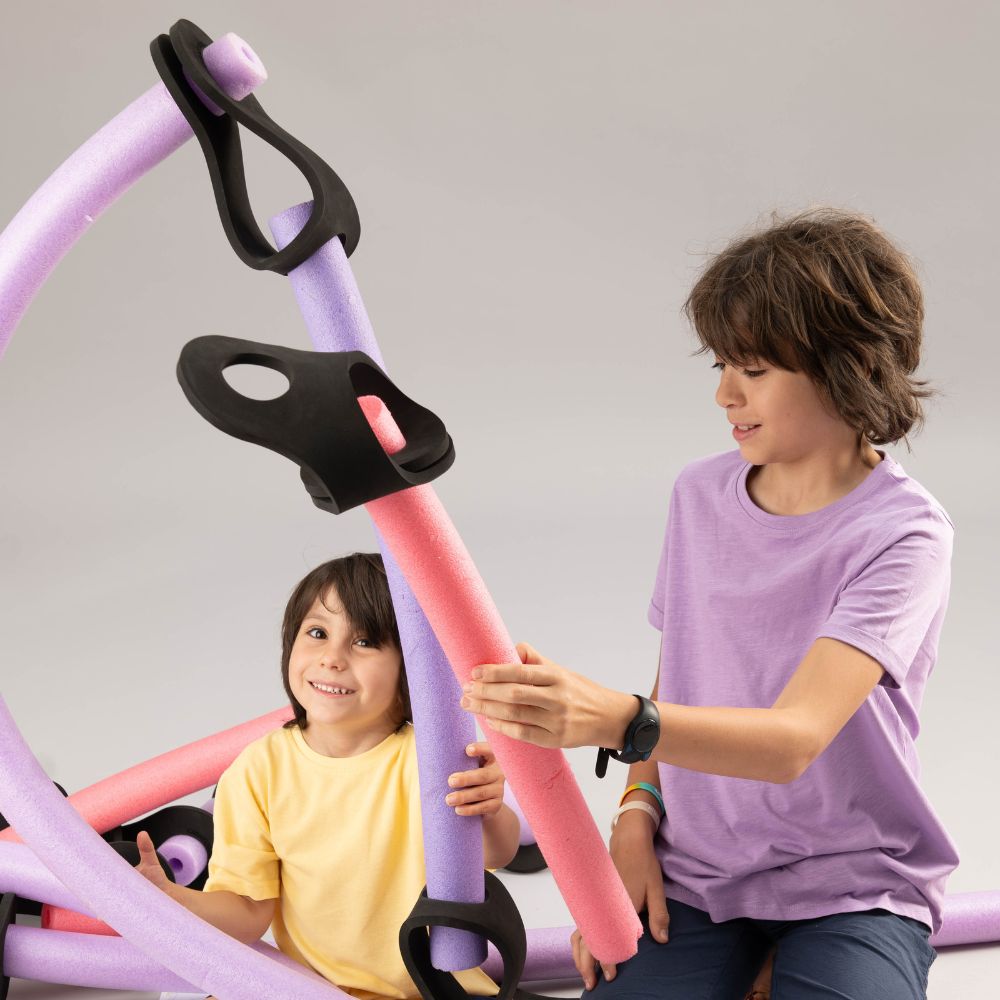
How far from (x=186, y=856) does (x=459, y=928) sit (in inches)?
33.4

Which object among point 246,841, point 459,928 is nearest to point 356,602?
point 246,841

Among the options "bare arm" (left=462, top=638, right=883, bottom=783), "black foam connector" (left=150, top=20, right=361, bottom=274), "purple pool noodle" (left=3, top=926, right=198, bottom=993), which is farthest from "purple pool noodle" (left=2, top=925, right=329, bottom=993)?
"black foam connector" (left=150, top=20, right=361, bottom=274)

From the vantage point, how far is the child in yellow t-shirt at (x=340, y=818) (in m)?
2.22

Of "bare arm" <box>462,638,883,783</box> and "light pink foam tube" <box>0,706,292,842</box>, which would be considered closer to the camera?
"bare arm" <box>462,638,883,783</box>

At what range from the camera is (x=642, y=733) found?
1.70 m

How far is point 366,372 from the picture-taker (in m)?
1.58

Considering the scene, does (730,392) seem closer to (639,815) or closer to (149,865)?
(639,815)

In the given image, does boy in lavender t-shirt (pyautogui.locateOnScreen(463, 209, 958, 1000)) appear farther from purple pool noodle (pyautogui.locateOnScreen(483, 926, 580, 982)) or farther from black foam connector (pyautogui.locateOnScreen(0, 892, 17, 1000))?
black foam connector (pyautogui.locateOnScreen(0, 892, 17, 1000))

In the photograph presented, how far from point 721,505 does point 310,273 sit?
802 mm

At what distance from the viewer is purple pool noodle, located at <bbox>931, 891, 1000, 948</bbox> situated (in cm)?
260

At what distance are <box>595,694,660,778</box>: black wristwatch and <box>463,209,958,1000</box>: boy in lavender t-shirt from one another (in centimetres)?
22

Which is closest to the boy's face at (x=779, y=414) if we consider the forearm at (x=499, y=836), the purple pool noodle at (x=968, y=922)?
the forearm at (x=499, y=836)

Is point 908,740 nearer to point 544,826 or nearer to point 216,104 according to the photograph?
point 544,826

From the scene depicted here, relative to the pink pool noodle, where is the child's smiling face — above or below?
above
